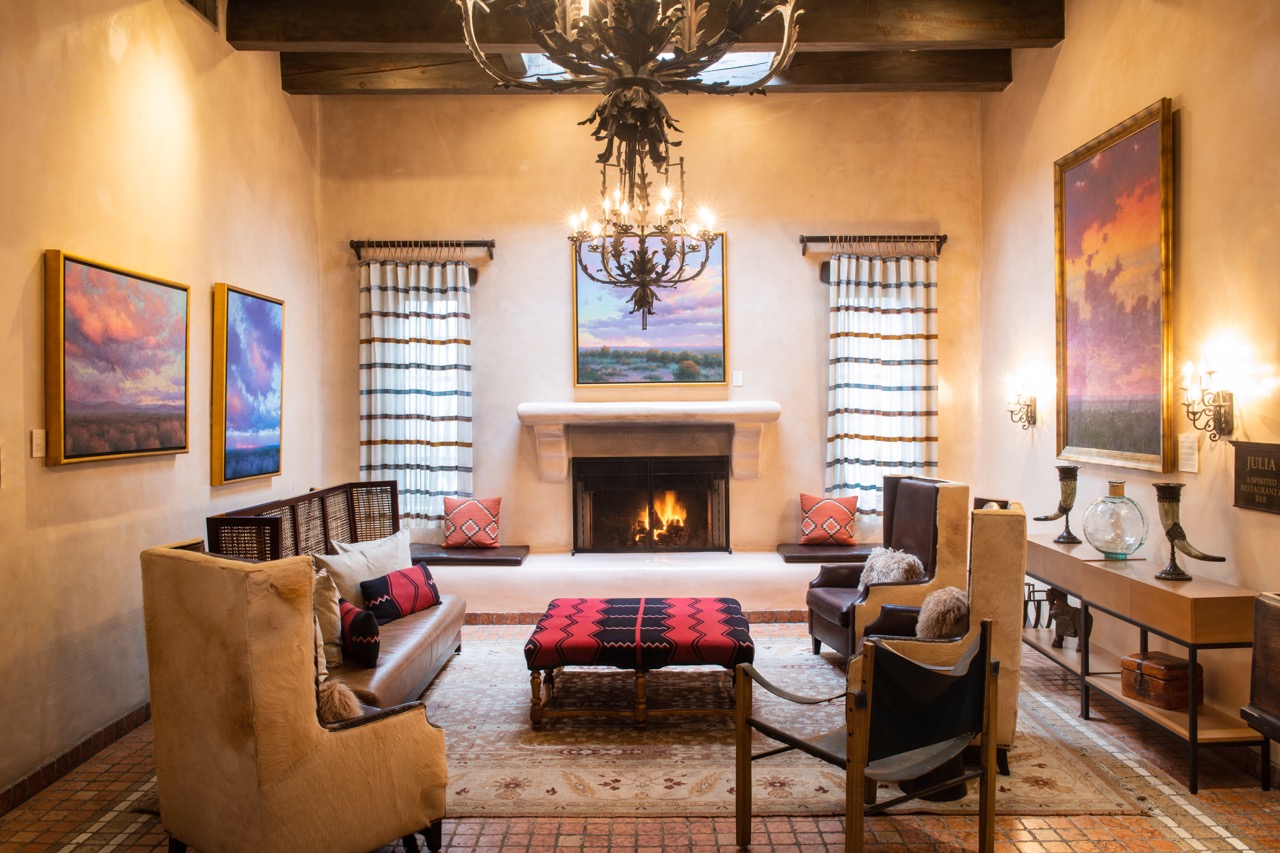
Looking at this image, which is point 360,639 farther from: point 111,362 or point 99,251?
point 99,251

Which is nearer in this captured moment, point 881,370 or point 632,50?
point 632,50

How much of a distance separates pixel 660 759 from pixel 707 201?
4.55 m

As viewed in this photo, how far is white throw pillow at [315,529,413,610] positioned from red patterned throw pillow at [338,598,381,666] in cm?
53

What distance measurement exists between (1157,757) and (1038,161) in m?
3.89

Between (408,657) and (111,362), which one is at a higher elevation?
(111,362)

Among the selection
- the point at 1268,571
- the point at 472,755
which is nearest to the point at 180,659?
the point at 472,755

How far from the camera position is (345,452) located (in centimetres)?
672

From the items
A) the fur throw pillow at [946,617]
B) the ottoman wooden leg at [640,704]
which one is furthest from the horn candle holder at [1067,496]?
the ottoman wooden leg at [640,704]

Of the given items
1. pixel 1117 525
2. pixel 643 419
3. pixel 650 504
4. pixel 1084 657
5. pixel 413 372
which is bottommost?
pixel 1084 657

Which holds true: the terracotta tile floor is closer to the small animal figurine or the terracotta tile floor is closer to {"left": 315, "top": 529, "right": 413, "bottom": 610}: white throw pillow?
the small animal figurine

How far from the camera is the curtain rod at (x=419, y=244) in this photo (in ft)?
21.7

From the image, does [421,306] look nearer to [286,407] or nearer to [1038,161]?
[286,407]

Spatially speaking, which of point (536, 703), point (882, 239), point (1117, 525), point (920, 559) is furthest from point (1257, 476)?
point (882, 239)

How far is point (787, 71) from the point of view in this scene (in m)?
6.04
